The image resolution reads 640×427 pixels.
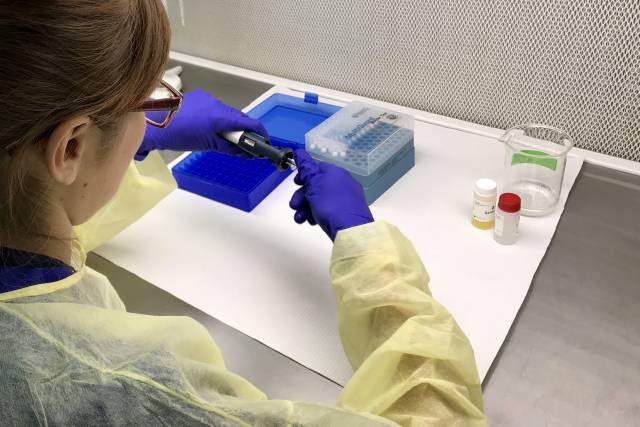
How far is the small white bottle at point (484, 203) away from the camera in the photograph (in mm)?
1026

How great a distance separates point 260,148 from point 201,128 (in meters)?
0.14

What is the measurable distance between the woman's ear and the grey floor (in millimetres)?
418

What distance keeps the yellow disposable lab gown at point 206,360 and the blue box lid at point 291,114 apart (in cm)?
52

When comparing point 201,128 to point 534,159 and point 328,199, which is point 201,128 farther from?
point 534,159

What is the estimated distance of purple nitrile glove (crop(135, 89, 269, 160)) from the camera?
43.3 inches

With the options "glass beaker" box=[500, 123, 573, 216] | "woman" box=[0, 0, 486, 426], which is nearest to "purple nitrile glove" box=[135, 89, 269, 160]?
A: "woman" box=[0, 0, 486, 426]

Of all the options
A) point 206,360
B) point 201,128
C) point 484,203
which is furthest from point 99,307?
point 484,203

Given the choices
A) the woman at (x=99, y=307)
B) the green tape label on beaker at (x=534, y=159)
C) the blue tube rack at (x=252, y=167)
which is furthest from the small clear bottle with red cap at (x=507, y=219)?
the blue tube rack at (x=252, y=167)

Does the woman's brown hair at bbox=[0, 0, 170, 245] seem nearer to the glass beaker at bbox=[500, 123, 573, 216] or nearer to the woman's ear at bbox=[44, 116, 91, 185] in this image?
the woman's ear at bbox=[44, 116, 91, 185]

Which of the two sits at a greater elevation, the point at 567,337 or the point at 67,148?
the point at 67,148

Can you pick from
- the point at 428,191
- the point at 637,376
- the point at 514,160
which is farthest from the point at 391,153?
the point at 637,376

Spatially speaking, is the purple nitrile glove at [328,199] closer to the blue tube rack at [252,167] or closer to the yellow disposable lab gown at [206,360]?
→ the yellow disposable lab gown at [206,360]

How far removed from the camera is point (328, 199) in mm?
939

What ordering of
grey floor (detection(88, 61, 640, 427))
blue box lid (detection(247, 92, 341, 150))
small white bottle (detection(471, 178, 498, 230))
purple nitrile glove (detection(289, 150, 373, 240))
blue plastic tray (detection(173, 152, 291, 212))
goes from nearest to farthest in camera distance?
1. grey floor (detection(88, 61, 640, 427))
2. purple nitrile glove (detection(289, 150, 373, 240))
3. small white bottle (detection(471, 178, 498, 230))
4. blue plastic tray (detection(173, 152, 291, 212))
5. blue box lid (detection(247, 92, 341, 150))
